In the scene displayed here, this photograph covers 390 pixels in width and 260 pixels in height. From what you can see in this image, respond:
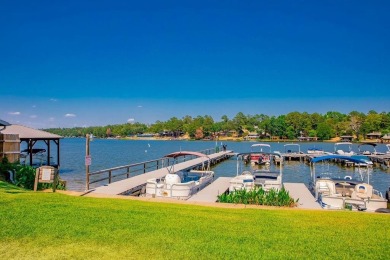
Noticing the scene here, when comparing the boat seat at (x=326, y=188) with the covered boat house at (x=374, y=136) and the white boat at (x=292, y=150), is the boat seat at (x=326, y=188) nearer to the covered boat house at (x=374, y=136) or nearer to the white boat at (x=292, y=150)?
the white boat at (x=292, y=150)

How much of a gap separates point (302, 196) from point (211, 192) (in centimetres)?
420

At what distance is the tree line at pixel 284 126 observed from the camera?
12770cm

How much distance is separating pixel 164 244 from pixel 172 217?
1958mm

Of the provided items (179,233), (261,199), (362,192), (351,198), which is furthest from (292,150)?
(179,233)

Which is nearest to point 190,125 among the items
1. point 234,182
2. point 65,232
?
point 234,182

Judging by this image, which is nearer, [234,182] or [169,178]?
[169,178]

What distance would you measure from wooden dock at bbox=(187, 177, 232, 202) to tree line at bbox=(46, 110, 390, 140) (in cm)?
11558

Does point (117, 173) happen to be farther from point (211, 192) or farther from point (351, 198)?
point (351, 198)

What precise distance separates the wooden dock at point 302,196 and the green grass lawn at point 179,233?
565cm

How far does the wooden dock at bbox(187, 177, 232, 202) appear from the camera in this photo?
15.1 metres

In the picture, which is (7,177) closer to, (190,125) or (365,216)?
(365,216)

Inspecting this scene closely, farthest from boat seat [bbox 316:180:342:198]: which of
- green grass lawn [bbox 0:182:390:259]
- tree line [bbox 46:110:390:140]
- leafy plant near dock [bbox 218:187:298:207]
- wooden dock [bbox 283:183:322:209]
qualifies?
tree line [bbox 46:110:390:140]

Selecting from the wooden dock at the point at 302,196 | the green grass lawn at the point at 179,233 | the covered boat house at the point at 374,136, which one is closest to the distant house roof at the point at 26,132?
the green grass lawn at the point at 179,233

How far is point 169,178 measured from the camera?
51.2ft
